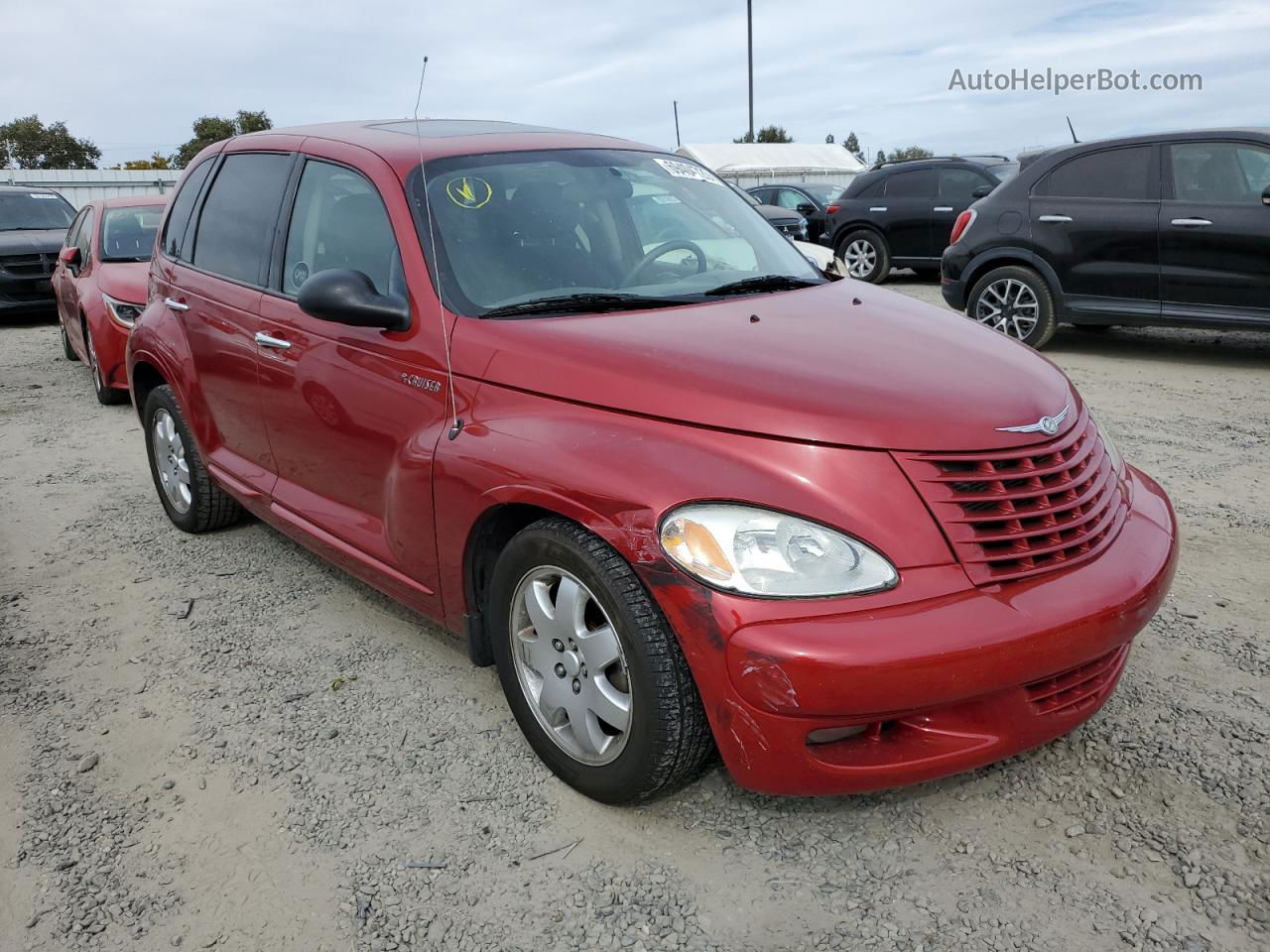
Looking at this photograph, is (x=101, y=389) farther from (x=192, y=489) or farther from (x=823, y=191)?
(x=823, y=191)

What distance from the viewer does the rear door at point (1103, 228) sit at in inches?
307

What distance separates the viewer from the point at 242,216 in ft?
13.4

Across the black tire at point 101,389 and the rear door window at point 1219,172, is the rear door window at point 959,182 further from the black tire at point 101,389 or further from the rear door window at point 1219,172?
the black tire at point 101,389

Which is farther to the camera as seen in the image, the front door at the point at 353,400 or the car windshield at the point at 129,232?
the car windshield at the point at 129,232

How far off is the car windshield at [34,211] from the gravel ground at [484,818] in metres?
11.4

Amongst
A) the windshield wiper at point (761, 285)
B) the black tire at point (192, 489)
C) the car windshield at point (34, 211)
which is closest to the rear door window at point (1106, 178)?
the windshield wiper at point (761, 285)

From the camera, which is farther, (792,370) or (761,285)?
(761,285)

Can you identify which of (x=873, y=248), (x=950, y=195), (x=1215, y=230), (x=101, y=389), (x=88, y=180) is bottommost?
(x=101, y=389)

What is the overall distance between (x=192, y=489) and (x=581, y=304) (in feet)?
8.46

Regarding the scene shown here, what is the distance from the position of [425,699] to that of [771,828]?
1.23 m

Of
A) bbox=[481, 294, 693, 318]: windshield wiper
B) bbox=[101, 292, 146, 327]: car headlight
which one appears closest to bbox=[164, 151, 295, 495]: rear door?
bbox=[481, 294, 693, 318]: windshield wiper

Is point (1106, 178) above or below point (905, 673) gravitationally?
above

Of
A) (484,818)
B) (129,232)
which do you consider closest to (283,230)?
(484,818)

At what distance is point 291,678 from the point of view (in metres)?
3.45
